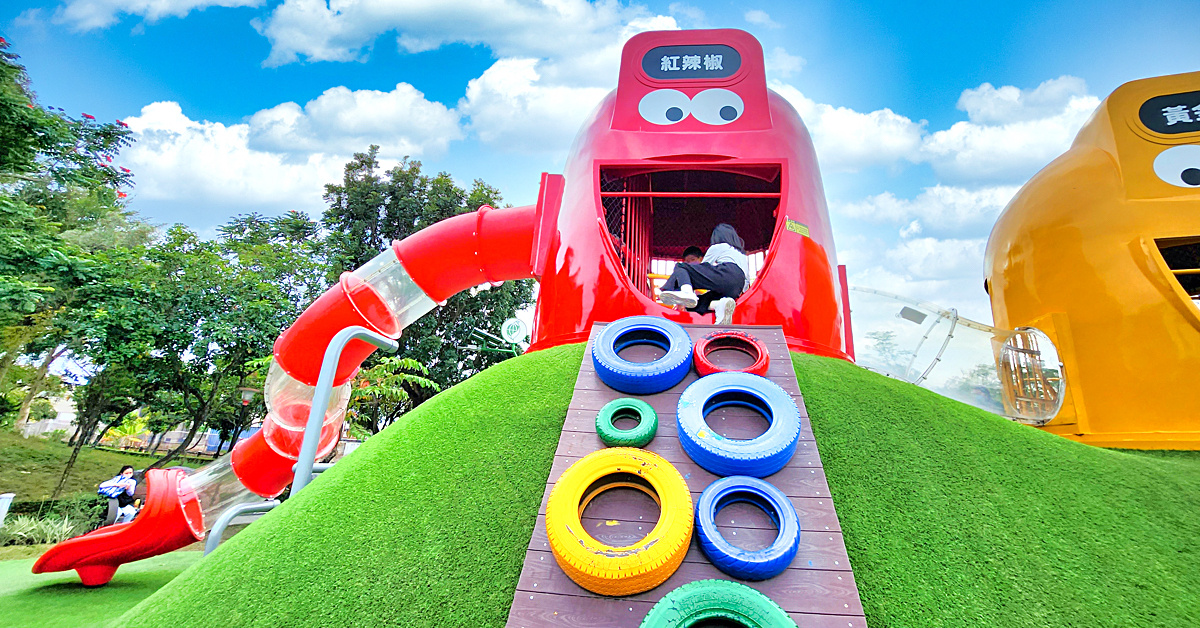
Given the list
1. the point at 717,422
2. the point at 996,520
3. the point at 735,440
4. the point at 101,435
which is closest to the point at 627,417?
the point at 717,422

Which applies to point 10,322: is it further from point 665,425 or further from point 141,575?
point 665,425

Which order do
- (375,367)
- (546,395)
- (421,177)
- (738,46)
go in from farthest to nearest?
(421,177) → (375,367) → (738,46) → (546,395)

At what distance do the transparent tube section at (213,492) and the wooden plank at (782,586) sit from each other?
17.0 ft

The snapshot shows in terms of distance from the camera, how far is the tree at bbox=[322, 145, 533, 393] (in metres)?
16.0

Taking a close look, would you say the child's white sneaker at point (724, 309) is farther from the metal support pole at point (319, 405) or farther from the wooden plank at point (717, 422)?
the metal support pole at point (319, 405)

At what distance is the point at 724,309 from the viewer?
4.86 m

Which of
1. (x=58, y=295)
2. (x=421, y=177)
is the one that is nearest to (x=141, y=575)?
(x=58, y=295)

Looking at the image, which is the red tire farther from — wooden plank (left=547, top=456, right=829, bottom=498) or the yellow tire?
the yellow tire

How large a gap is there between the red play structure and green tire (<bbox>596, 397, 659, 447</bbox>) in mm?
1851

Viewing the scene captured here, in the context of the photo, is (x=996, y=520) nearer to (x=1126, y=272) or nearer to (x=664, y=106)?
(x=664, y=106)

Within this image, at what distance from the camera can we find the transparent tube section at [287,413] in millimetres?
6293

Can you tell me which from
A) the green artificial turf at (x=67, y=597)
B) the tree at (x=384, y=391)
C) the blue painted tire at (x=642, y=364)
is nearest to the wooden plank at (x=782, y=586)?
the blue painted tire at (x=642, y=364)

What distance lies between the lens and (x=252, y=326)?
47.6 ft

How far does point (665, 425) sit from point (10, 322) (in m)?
16.8
